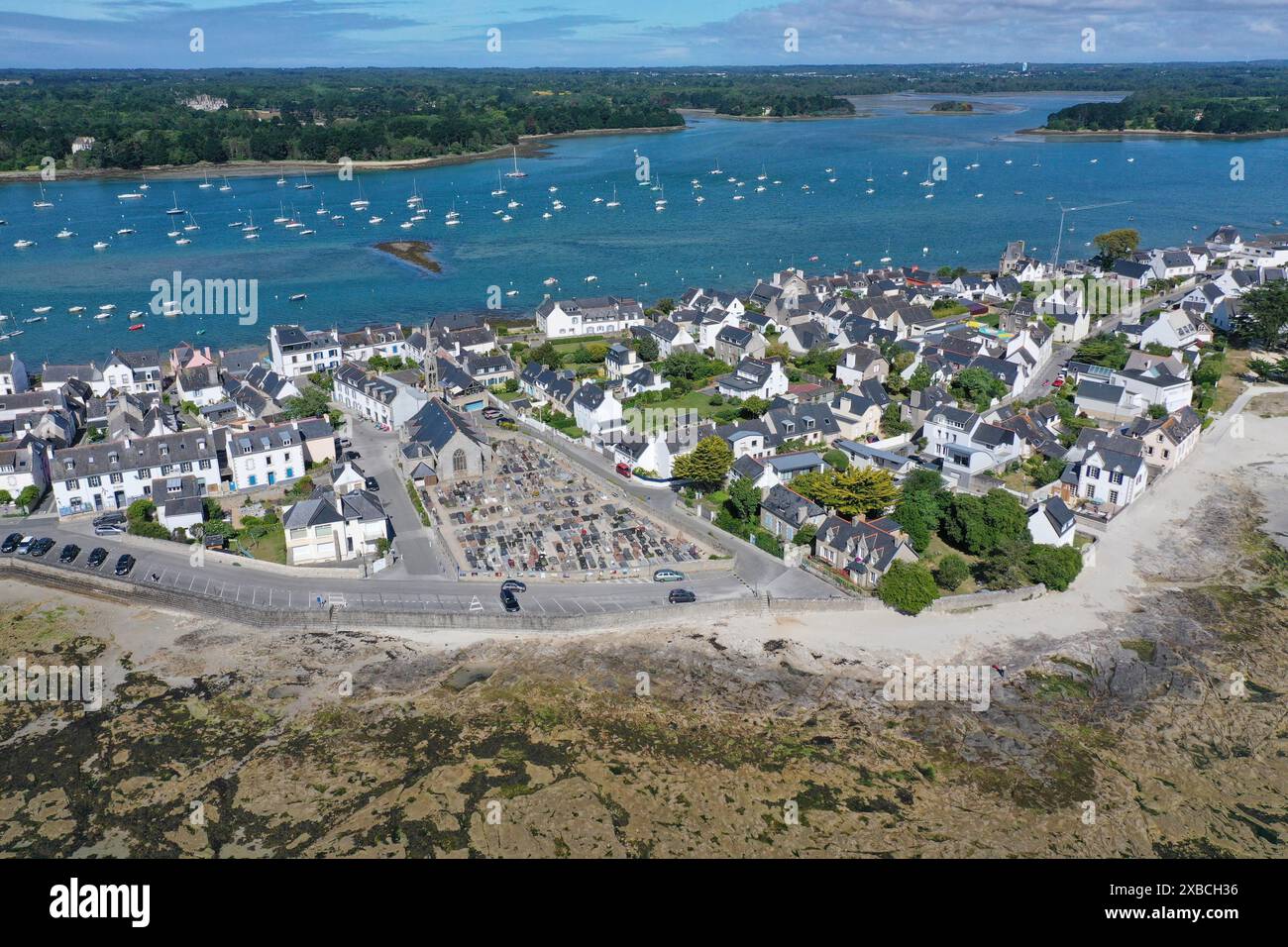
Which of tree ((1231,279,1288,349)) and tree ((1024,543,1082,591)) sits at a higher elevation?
tree ((1231,279,1288,349))

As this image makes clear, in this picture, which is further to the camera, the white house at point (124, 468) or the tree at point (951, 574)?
the white house at point (124, 468)

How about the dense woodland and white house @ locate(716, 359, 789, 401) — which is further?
the dense woodland

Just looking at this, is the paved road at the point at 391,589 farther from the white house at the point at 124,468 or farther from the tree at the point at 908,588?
the tree at the point at 908,588

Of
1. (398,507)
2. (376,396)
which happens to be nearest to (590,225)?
(376,396)

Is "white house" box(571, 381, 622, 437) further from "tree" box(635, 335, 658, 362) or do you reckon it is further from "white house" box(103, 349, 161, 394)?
"white house" box(103, 349, 161, 394)

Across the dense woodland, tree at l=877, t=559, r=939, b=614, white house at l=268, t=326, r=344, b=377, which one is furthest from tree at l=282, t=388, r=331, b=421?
the dense woodland

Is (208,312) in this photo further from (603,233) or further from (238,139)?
(238,139)

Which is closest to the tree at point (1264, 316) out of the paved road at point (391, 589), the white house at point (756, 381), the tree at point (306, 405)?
the white house at point (756, 381)
